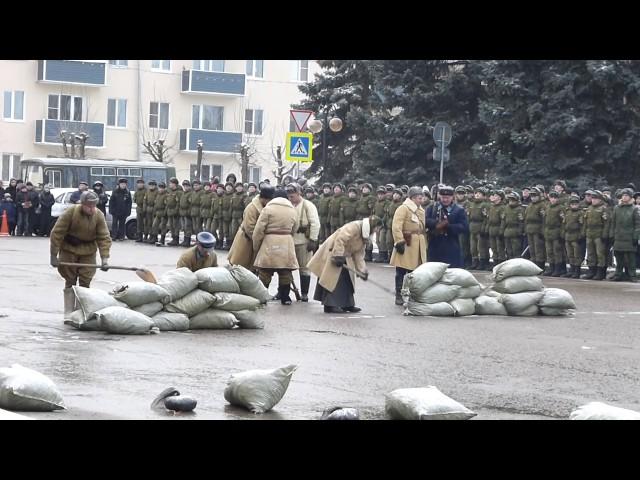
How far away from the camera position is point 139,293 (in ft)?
48.3

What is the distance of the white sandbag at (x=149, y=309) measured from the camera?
14.9 meters

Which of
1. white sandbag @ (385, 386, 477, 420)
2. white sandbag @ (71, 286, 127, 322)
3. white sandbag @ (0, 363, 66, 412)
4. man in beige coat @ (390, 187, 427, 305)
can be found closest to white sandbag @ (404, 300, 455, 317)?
man in beige coat @ (390, 187, 427, 305)

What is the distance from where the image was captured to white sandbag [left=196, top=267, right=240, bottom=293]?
1534 cm

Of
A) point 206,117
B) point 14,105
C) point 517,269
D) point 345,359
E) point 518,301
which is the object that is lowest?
point 345,359

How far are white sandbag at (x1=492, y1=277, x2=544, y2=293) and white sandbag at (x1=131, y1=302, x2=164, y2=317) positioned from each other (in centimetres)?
585

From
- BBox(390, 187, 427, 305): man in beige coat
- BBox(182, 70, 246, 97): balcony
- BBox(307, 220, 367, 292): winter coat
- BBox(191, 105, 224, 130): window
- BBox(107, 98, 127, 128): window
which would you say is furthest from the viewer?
BBox(191, 105, 224, 130): window

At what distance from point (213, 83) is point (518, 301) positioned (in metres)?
48.3

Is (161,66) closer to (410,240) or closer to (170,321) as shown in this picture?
(410,240)

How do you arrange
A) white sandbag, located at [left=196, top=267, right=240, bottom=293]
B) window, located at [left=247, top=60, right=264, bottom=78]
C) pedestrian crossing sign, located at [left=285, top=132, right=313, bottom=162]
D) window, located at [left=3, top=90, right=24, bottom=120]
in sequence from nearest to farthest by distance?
white sandbag, located at [left=196, top=267, right=240, bottom=293], pedestrian crossing sign, located at [left=285, top=132, right=313, bottom=162], window, located at [left=3, top=90, right=24, bottom=120], window, located at [left=247, top=60, right=264, bottom=78]

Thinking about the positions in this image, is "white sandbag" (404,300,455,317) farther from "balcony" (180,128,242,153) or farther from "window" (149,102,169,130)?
"window" (149,102,169,130)

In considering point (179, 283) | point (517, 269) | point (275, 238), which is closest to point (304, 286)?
point (275, 238)

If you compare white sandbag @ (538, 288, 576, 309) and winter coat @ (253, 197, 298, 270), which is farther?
white sandbag @ (538, 288, 576, 309)
